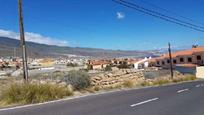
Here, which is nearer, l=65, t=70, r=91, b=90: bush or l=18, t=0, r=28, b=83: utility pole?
l=18, t=0, r=28, b=83: utility pole

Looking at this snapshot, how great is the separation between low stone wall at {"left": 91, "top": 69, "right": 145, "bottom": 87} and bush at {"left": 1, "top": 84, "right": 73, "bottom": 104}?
8.70m

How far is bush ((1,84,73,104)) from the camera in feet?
51.7

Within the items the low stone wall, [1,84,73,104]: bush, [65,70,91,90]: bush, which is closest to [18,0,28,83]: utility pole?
[1,84,73,104]: bush

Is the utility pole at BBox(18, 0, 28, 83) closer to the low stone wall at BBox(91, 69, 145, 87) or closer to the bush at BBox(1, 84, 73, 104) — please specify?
the bush at BBox(1, 84, 73, 104)

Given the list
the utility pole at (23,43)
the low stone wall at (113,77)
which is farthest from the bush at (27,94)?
the low stone wall at (113,77)

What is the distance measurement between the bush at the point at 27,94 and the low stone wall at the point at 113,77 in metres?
8.70

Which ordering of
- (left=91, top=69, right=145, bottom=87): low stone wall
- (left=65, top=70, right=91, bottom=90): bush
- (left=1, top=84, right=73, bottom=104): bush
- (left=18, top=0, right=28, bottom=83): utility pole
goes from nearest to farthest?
(left=1, top=84, right=73, bottom=104): bush, (left=18, top=0, right=28, bottom=83): utility pole, (left=65, top=70, right=91, bottom=90): bush, (left=91, top=69, right=145, bottom=87): low stone wall

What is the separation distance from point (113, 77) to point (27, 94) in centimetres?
1404

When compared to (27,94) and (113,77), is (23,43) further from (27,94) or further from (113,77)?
(113,77)

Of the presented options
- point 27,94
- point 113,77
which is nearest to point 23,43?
point 27,94

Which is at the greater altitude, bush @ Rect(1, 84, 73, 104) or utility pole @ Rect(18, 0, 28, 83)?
utility pole @ Rect(18, 0, 28, 83)

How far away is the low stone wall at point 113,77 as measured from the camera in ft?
87.3

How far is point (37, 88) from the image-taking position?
16.5 m

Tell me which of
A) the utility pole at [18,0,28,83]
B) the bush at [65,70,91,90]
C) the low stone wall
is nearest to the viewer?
the utility pole at [18,0,28,83]
